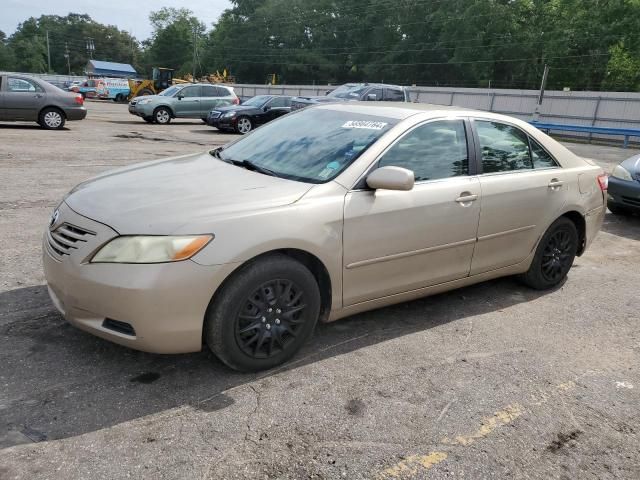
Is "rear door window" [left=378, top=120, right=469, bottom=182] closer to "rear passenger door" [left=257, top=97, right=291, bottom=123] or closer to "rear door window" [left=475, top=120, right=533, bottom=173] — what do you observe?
"rear door window" [left=475, top=120, right=533, bottom=173]

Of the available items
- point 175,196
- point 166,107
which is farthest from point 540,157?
point 166,107

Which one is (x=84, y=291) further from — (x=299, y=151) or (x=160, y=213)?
(x=299, y=151)

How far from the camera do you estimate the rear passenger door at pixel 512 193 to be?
417 centimetres

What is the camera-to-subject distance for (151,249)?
282 centimetres

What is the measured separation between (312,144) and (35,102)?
13.2 meters

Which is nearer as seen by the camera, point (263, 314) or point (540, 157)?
point (263, 314)

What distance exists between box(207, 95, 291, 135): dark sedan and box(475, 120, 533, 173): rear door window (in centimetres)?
1437

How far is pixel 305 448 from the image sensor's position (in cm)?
260

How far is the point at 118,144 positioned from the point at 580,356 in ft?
39.3

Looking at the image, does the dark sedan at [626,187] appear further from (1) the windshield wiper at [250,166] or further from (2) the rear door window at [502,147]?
(1) the windshield wiper at [250,166]

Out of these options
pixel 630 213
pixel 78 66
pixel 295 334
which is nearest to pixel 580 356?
pixel 295 334

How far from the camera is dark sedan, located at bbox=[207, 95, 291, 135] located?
18422 millimetres

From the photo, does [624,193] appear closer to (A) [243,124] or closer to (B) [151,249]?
(B) [151,249]

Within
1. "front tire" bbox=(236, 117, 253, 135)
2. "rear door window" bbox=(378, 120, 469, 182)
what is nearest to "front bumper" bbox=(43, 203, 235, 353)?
"rear door window" bbox=(378, 120, 469, 182)
